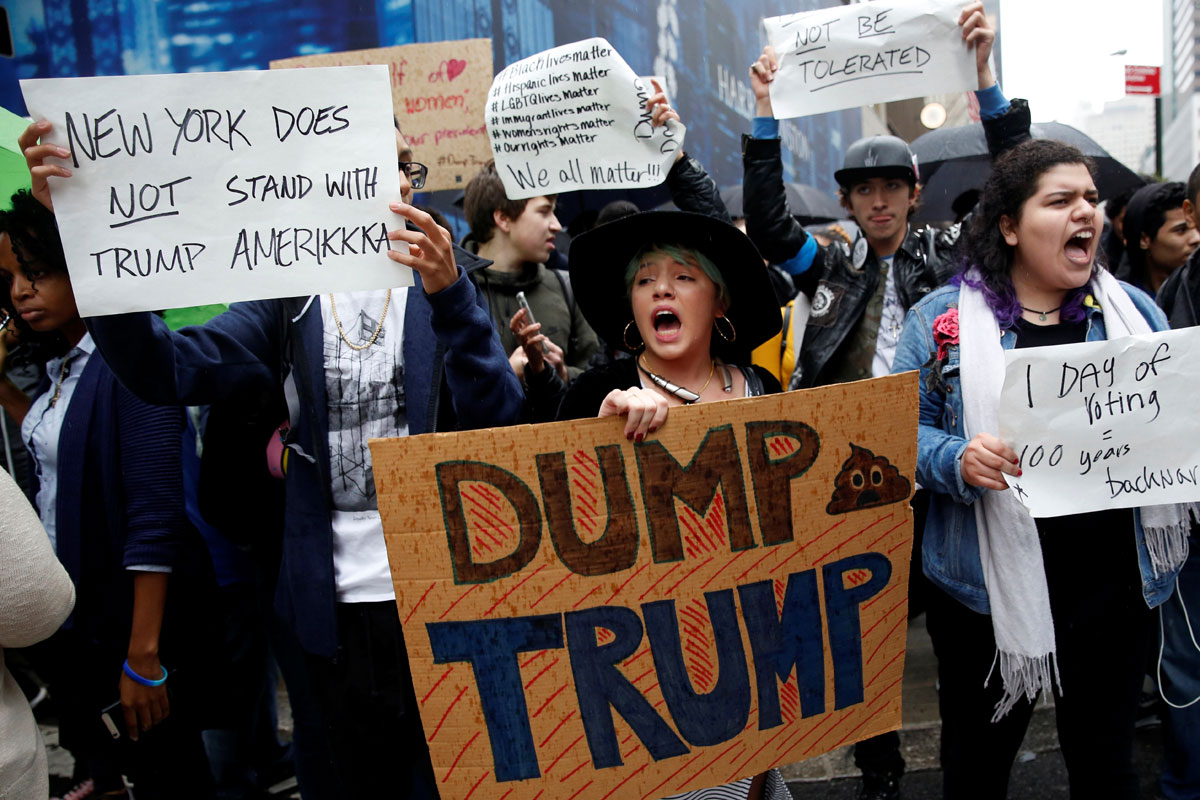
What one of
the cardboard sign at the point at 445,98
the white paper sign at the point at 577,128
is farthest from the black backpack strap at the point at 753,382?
the cardboard sign at the point at 445,98

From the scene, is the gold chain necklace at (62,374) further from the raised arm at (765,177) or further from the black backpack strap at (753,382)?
the raised arm at (765,177)

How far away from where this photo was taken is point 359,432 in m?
2.06

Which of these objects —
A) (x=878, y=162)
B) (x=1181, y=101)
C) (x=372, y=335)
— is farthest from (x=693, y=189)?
(x=1181, y=101)

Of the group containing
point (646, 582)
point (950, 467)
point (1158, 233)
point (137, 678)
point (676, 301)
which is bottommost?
point (137, 678)

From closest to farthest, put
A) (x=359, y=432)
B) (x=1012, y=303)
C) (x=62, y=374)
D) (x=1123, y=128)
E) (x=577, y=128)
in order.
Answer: (x=359, y=432) < (x=1012, y=303) < (x=62, y=374) < (x=577, y=128) < (x=1123, y=128)

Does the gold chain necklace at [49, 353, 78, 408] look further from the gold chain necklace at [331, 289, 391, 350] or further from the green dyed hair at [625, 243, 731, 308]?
the green dyed hair at [625, 243, 731, 308]

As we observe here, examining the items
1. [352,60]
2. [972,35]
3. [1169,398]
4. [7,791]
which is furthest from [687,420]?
[352,60]

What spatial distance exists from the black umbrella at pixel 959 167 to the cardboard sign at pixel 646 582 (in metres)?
4.50

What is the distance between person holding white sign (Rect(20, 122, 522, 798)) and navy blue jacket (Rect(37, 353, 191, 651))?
0.42 meters

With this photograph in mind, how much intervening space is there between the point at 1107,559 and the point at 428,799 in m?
1.74

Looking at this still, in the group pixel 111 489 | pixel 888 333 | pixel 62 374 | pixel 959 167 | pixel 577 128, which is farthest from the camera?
pixel 959 167

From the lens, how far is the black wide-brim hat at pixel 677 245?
2109 mm

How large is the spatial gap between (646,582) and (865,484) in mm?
501

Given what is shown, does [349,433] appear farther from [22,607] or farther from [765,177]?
[765,177]
